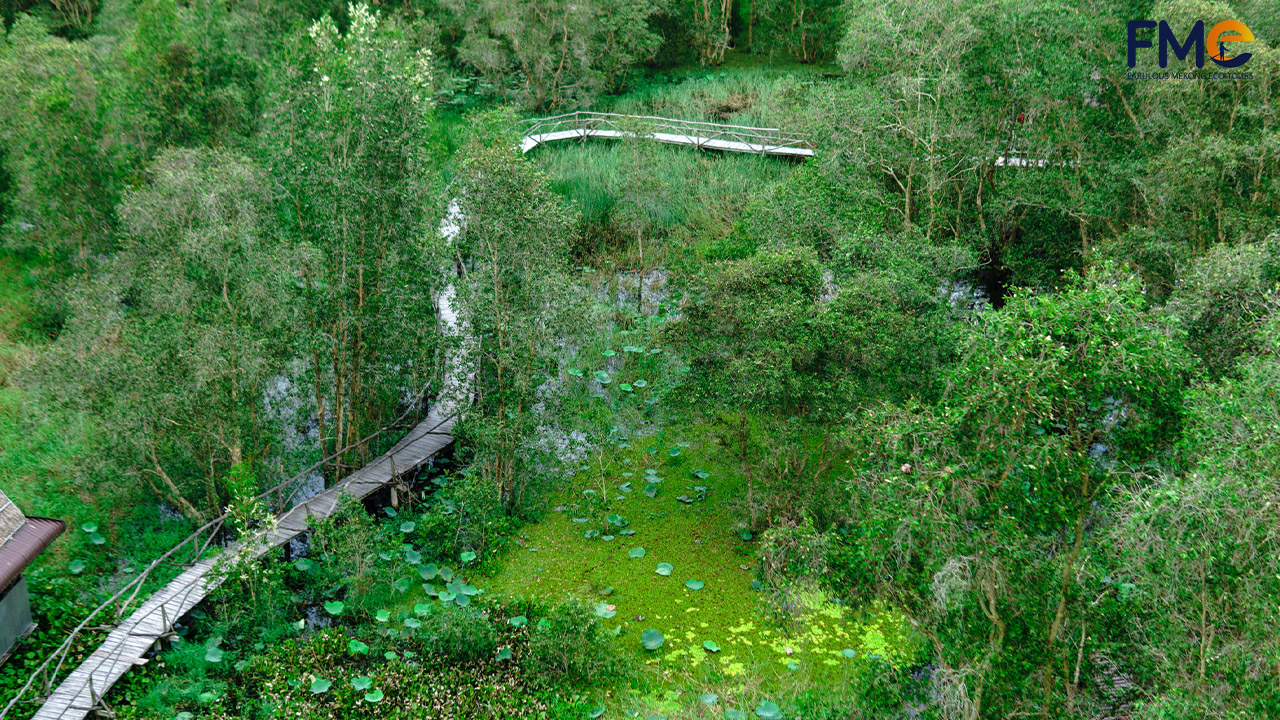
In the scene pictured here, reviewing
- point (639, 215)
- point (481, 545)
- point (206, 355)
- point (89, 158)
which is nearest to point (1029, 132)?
point (639, 215)

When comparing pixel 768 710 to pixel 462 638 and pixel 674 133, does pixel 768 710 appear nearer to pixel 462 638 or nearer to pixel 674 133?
pixel 462 638

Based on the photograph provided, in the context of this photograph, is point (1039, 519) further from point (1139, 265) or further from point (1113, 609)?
point (1139, 265)

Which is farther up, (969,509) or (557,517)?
(969,509)

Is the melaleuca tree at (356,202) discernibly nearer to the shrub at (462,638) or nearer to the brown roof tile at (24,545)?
the brown roof tile at (24,545)

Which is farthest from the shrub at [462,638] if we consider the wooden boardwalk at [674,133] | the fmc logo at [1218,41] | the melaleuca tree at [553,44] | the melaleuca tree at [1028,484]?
the melaleuca tree at [553,44]

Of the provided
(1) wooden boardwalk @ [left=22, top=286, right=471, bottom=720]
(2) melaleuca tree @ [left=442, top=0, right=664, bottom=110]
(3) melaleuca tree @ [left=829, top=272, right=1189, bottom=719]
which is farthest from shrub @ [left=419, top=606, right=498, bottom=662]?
(2) melaleuca tree @ [left=442, top=0, right=664, bottom=110]

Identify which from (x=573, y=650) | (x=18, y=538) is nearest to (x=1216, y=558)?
(x=573, y=650)

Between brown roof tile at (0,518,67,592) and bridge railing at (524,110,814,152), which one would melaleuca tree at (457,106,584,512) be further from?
bridge railing at (524,110,814,152)
